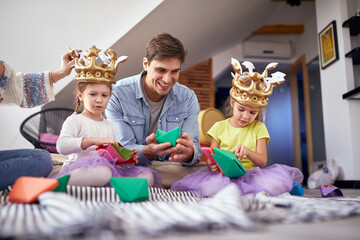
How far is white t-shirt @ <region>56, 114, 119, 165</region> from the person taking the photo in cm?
161

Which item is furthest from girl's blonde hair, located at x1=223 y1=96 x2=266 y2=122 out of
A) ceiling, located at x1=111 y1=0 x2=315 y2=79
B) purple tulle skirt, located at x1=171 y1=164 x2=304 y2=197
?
ceiling, located at x1=111 y1=0 x2=315 y2=79

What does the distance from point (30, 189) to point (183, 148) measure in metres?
0.78

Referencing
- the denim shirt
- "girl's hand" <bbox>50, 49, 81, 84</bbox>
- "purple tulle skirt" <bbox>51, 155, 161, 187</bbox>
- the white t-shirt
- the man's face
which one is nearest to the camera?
"purple tulle skirt" <bbox>51, 155, 161, 187</bbox>

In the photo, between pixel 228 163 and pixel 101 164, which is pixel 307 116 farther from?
pixel 101 164

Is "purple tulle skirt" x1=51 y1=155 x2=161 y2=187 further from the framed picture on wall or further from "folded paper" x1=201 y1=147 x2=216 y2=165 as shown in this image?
the framed picture on wall

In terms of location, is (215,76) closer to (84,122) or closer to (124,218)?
(84,122)

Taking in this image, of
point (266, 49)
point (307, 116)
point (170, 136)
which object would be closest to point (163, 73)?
point (170, 136)

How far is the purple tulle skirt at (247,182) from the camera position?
1558 millimetres

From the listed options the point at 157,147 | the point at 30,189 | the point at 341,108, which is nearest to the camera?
the point at 30,189

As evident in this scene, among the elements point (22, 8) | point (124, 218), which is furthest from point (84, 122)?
point (22, 8)

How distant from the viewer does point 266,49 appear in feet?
19.0

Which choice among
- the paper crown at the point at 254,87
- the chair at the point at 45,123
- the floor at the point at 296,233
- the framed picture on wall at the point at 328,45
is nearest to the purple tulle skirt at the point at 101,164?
the paper crown at the point at 254,87

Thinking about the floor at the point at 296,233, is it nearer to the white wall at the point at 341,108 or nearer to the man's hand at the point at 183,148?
the man's hand at the point at 183,148

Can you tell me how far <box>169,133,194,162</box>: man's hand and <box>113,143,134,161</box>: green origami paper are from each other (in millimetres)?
195
